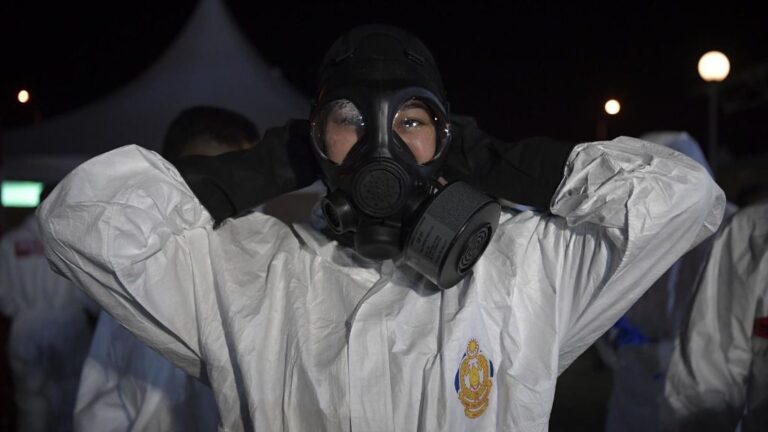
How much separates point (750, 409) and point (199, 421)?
1.51m

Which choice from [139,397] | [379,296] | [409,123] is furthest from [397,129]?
[139,397]

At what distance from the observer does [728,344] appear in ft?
7.57

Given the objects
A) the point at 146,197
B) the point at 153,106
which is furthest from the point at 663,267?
the point at 153,106

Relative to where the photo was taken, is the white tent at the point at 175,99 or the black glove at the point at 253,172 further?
the white tent at the point at 175,99

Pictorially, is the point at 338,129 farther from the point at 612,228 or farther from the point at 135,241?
the point at 612,228

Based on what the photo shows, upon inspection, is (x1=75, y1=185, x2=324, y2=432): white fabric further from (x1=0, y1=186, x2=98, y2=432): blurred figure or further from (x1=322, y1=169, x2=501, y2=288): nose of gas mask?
(x1=0, y1=186, x2=98, y2=432): blurred figure

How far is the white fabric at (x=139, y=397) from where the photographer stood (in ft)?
6.81

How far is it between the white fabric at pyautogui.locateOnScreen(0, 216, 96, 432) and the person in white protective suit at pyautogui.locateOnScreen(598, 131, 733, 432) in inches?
100.0

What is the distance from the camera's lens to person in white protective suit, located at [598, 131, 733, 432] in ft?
10.5

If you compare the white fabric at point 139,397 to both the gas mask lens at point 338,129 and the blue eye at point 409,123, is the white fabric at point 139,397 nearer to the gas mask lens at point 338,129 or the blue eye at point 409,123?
the gas mask lens at point 338,129

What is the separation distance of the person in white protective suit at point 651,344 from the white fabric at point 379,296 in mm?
1644

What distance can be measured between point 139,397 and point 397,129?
3.51 ft

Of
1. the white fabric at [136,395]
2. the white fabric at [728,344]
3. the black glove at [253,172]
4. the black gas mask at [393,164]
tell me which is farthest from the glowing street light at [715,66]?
the white fabric at [136,395]

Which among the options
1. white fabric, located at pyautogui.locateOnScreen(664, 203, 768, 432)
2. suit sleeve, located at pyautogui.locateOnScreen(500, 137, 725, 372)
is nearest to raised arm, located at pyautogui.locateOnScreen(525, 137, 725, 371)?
suit sleeve, located at pyautogui.locateOnScreen(500, 137, 725, 372)
